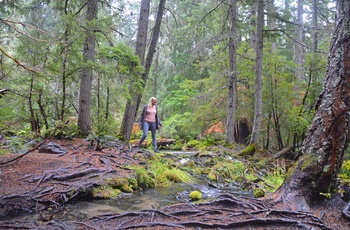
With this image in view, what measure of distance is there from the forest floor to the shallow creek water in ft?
0.85

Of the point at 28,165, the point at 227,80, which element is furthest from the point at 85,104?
the point at 227,80

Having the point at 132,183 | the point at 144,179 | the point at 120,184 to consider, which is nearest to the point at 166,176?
the point at 144,179

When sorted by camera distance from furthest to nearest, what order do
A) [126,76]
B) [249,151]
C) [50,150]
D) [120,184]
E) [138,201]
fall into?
1. [249,151]
2. [126,76]
3. [50,150]
4. [120,184]
5. [138,201]

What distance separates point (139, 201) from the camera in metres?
5.21

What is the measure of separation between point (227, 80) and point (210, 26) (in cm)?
309

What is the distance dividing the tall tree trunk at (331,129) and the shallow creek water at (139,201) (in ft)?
7.24

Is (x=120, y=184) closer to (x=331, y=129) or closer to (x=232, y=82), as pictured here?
(x=331, y=129)

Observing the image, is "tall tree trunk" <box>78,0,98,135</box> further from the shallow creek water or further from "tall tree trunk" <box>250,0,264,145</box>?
"tall tree trunk" <box>250,0,264,145</box>

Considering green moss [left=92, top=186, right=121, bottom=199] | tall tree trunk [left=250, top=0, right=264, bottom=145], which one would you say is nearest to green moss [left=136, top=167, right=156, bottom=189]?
green moss [left=92, top=186, right=121, bottom=199]

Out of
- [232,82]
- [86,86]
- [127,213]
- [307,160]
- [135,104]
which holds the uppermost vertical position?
[232,82]

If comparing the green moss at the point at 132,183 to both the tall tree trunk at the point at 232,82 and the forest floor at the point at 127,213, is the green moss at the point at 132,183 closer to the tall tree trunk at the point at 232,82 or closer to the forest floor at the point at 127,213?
the forest floor at the point at 127,213

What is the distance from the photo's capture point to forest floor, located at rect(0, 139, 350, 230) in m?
3.48

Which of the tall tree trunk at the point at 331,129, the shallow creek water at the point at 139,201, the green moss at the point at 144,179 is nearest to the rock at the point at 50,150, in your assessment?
the green moss at the point at 144,179

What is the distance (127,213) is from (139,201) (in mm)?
1348
